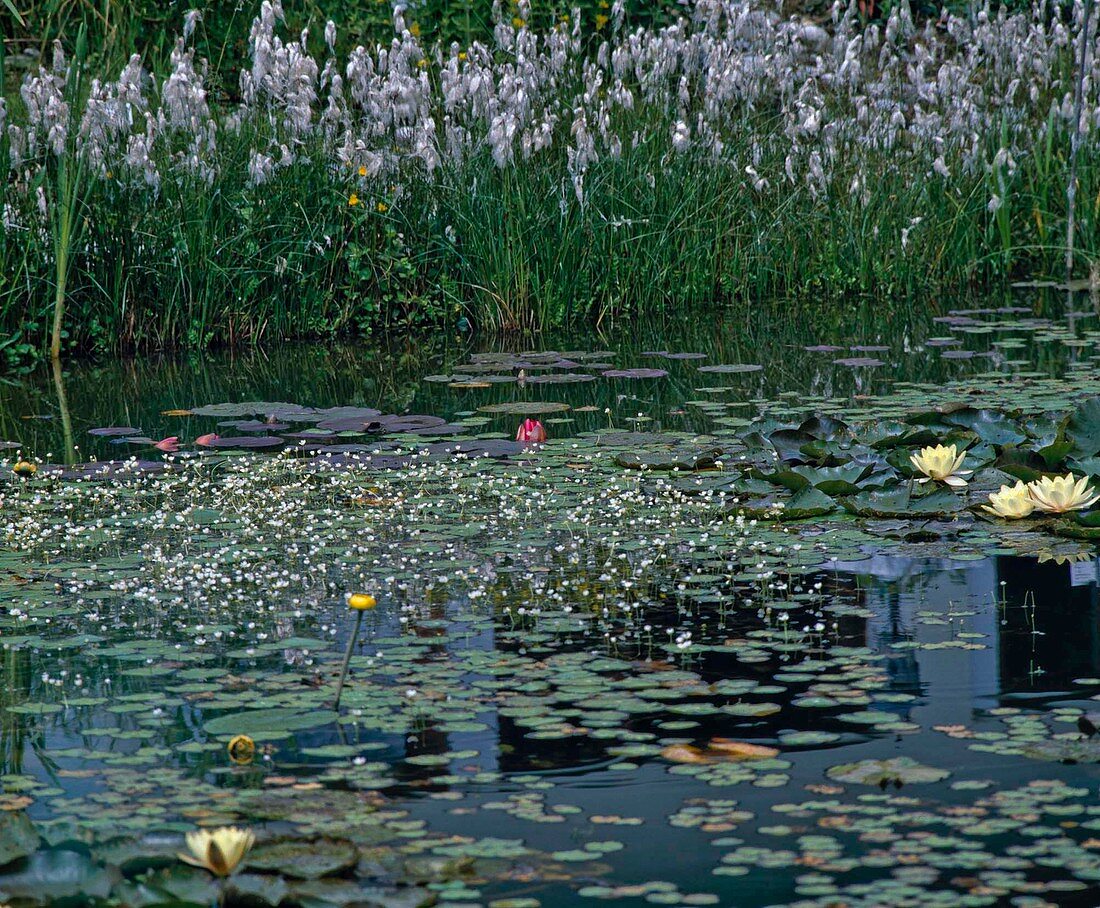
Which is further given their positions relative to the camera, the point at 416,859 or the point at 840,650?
the point at 840,650

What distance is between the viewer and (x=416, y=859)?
2.30 metres

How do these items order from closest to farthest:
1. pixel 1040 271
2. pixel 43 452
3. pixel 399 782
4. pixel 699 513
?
pixel 399 782
pixel 699 513
pixel 43 452
pixel 1040 271

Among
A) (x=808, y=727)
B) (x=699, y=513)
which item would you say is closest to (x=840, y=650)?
(x=808, y=727)

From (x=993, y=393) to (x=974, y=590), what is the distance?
2564mm

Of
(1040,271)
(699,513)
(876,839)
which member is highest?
(1040,271)

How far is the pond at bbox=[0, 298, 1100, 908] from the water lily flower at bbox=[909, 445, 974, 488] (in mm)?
66

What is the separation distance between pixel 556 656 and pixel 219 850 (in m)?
1.24

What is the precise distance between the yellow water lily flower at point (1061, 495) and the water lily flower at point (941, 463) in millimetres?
315

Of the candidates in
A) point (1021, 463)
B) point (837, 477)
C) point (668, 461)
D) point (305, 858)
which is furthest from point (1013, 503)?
point (305, 858)

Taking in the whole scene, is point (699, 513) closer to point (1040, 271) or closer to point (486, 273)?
point (486, 273)

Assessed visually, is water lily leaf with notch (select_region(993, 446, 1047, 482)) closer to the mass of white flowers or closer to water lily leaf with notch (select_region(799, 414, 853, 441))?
water lily leaf with notch (select_region(799, 414, 853, 441))

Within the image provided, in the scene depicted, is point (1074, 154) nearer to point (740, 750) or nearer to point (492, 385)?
point (492, 385)

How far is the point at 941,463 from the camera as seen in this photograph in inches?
176

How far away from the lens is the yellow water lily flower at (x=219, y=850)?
209 cm
